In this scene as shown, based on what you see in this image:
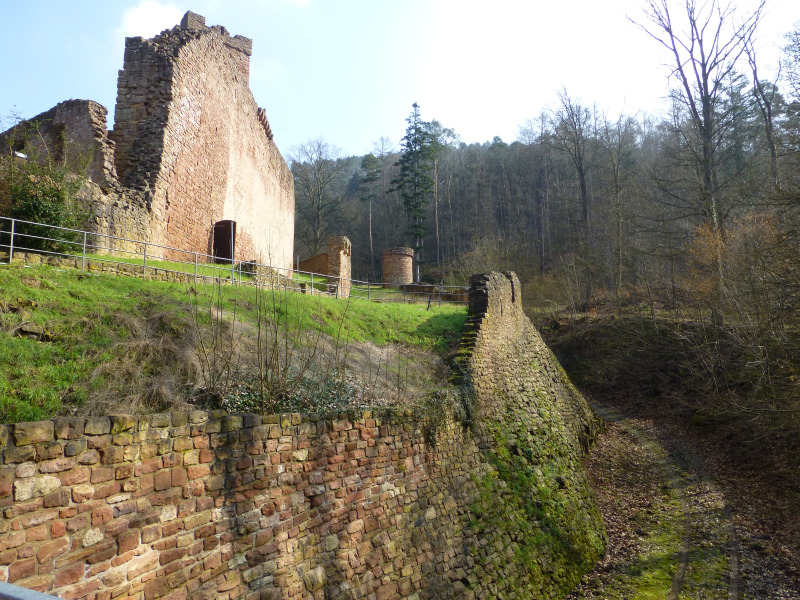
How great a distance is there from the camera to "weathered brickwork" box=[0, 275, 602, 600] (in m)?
3.43

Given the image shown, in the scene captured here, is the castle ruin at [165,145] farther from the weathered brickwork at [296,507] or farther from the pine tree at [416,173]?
the pine tree at [416,173]

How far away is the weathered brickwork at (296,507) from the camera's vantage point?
11.3ft

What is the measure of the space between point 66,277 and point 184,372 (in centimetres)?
344

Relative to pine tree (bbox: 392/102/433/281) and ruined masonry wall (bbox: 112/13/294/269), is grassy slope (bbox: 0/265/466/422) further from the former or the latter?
pine tree (bbox: 392/102/433/281)

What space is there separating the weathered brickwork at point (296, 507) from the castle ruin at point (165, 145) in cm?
820

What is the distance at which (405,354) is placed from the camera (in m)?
10.9

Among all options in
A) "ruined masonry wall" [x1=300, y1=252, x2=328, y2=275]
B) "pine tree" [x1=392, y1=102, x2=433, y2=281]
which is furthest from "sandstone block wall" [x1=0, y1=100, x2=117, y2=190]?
"pine tree" [x1=392, y1=102, x2=433, y2=281]

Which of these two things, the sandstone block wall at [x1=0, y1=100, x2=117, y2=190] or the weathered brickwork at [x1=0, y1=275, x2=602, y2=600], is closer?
the weathered brickwork at [x1=0, y1=275, x2=602, y2=600]

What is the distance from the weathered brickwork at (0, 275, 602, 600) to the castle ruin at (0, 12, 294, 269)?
26.9 ft

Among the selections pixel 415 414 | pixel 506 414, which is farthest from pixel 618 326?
pixel 415 414

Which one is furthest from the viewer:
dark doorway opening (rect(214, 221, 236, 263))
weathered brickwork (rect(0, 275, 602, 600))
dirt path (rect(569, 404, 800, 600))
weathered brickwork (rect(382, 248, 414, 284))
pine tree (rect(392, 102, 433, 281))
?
pine tree (rect(392, 102, 433, 281))

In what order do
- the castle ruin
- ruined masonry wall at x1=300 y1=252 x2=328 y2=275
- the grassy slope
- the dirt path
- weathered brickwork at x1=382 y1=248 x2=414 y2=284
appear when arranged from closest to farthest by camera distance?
the grassy slope → the dirt path → the castle ruin → weathered brickwork at x1=382 y1=248 x2=414 y2=284 → ruined masonry wall at x1=300 y1=252 x2=328 y2=275

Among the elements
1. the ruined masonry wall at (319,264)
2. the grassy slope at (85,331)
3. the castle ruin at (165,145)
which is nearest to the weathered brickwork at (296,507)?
the grassy slope at (85,331)

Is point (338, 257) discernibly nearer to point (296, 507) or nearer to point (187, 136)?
point (187, 136)
